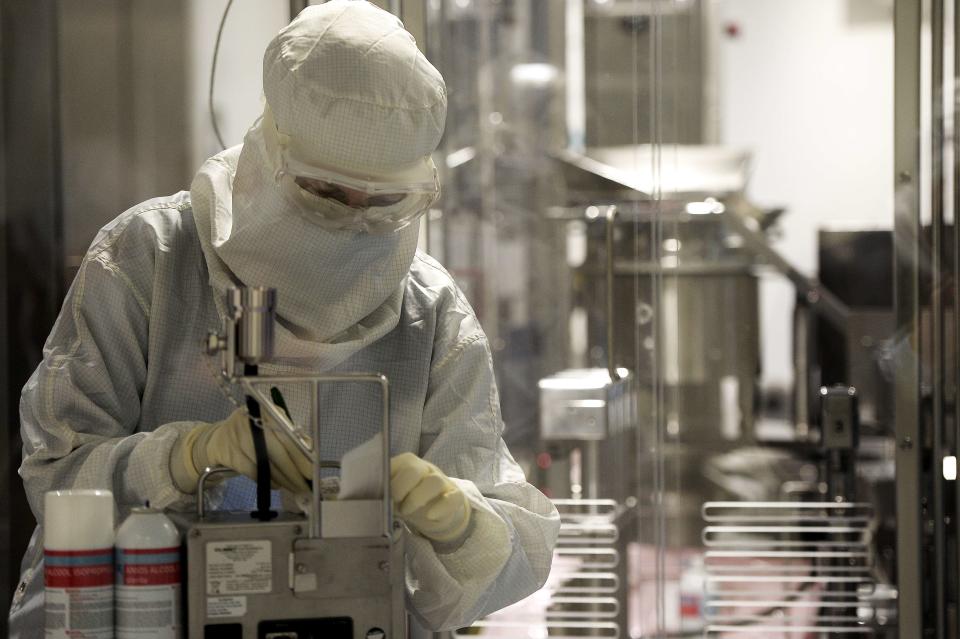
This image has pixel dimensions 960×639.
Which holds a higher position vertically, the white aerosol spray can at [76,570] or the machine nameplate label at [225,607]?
the white aerosol spray can at [76,570]

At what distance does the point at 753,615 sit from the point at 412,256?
1.45 m

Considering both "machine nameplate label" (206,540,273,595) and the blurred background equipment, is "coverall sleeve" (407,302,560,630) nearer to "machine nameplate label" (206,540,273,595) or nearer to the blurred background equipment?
"machine nameplate label" (206,540,273,595)

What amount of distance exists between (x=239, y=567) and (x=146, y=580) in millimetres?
78

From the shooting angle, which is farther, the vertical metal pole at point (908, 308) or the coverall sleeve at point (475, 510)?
the vertical metal pole at point (908, 308)

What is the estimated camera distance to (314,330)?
4.53ft

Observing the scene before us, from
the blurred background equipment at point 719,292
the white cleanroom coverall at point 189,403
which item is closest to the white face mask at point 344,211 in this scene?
the white cleanroom coverall at point 189,403

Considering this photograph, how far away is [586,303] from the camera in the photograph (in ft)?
8.46

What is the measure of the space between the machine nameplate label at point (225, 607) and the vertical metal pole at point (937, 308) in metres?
1.77

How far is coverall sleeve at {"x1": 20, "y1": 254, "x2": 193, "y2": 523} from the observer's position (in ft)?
4.08

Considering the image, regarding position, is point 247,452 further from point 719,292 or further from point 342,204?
point 719,292

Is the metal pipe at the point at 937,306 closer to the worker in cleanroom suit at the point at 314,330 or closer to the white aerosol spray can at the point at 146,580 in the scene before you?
the worker in cleanroom suit at the point at 314,330

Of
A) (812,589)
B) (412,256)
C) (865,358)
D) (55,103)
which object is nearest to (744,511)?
(812,589)

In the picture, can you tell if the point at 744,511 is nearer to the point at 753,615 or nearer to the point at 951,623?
the point at 753,615

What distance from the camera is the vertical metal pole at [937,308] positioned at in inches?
95.3
